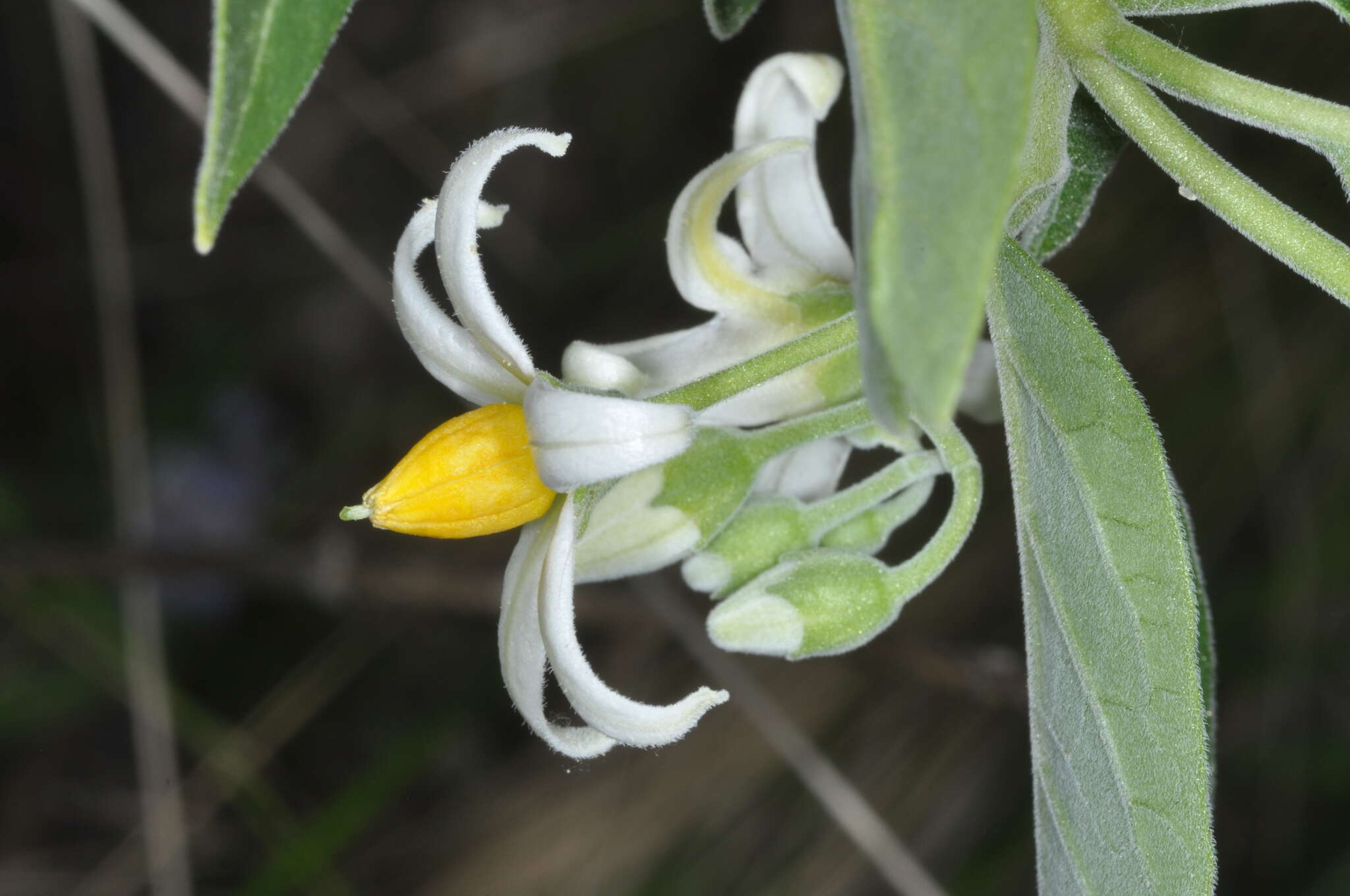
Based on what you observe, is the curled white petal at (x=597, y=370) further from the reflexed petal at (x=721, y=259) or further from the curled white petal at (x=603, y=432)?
the curled white petal at (x=603, y=432)

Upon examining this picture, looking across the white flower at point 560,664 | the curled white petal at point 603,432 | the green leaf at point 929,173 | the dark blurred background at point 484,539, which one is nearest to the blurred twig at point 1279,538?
the dark blurred background at point 484,539

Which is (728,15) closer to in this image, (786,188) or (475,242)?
(786,188)

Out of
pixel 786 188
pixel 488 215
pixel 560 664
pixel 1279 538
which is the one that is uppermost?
pixel 488 215

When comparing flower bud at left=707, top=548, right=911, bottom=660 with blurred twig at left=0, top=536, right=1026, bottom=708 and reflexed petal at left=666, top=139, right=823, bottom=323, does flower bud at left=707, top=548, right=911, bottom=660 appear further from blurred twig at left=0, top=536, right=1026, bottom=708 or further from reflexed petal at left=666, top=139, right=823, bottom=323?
blurred twig at left=0, top=536, right=1026, bottom=708

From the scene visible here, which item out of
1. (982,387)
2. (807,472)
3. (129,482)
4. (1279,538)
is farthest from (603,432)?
(1279,538)

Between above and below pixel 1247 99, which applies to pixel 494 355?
above

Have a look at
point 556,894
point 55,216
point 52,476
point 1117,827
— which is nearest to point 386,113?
point 55,216

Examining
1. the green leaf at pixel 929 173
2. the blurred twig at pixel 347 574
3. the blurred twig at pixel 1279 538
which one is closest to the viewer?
the green leaf at pixel 929 173
